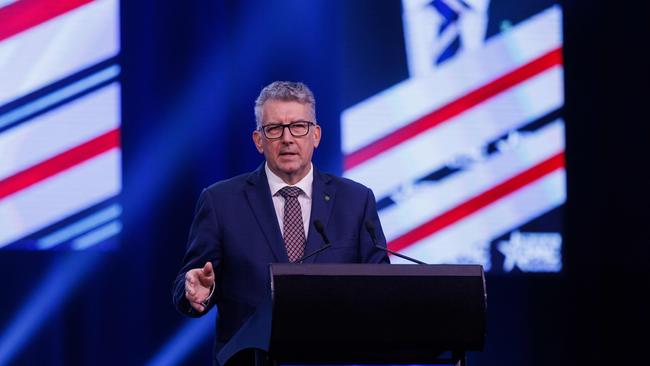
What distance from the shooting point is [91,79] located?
195 inches

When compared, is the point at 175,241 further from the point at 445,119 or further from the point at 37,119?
the point at 445,119

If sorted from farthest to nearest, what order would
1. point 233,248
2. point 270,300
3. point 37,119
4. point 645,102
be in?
1. point 645,102
2. point 37,119
3. point 233,248
4. point 270,300

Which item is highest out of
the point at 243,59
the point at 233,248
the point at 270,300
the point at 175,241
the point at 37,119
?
the point at 243,59

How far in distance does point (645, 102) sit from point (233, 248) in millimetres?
3549

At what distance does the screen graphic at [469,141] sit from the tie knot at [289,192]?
2229 mm

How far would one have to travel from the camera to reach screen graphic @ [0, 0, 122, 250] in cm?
484

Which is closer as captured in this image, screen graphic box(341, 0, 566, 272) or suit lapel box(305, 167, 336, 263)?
suit lapel box(305, 167, 336, 263)

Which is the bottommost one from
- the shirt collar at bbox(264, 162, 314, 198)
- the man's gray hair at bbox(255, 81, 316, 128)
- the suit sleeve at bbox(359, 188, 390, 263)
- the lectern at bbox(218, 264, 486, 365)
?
the lectern at bbox(218, 264, 486, 365)

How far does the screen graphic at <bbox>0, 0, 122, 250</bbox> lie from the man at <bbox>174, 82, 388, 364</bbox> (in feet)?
6.95

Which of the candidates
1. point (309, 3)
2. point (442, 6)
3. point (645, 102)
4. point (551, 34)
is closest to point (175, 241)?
point (309, 3)

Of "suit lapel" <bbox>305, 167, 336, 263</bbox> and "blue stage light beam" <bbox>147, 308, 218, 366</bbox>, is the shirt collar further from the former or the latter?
"blue stage light beam" <bbox>147, 308, 218, 366</bbox>

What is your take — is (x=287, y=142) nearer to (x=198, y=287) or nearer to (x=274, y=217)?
(x=274, y=217)

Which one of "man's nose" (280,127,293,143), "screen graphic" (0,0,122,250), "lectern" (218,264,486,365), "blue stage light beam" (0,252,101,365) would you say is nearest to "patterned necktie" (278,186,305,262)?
"man's nose" (280,127,293,143)

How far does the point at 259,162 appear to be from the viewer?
5.27m
